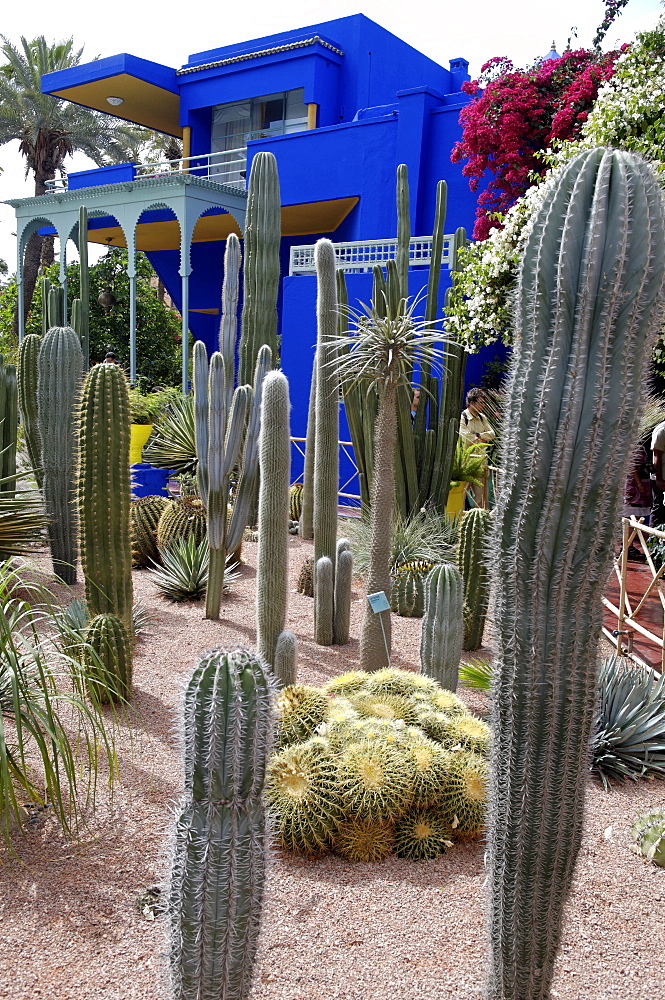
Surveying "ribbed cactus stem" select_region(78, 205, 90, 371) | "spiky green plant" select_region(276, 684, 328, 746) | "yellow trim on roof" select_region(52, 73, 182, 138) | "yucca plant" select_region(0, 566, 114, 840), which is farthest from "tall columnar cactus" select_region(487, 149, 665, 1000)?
"yellow trim on roof" select_region(52, 73, 182, 138)

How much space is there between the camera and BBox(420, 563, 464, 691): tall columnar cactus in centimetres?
416

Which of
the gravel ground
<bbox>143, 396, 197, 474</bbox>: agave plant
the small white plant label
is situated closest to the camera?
the gravel ground

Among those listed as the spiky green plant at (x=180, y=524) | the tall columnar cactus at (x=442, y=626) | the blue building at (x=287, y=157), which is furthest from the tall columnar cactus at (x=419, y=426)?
the blue building at (x=287, y=157)

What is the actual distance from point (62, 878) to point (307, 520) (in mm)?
5756

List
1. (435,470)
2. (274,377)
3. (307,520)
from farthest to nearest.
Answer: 1. (307,520)
2. (435,470)
3. (274,377)

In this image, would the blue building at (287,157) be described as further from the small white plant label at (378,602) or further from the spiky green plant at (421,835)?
the spiky green plant at (421,835)

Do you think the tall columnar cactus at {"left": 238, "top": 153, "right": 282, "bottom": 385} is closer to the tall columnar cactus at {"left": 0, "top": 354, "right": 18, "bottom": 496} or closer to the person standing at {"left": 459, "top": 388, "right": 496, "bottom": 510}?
the person standing at {"left": 459, "top": 388, "right": 496, "bottom": 510}

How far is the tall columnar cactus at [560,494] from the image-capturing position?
5.78ft

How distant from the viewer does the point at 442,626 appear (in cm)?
417

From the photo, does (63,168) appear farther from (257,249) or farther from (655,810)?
(655,810)

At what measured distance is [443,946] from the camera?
259 centimetres

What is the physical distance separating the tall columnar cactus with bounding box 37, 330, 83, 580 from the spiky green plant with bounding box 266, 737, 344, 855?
3.77 m

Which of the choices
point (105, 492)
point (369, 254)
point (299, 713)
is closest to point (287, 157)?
point (369, 254)

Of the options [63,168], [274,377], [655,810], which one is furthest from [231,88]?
[655,810]
